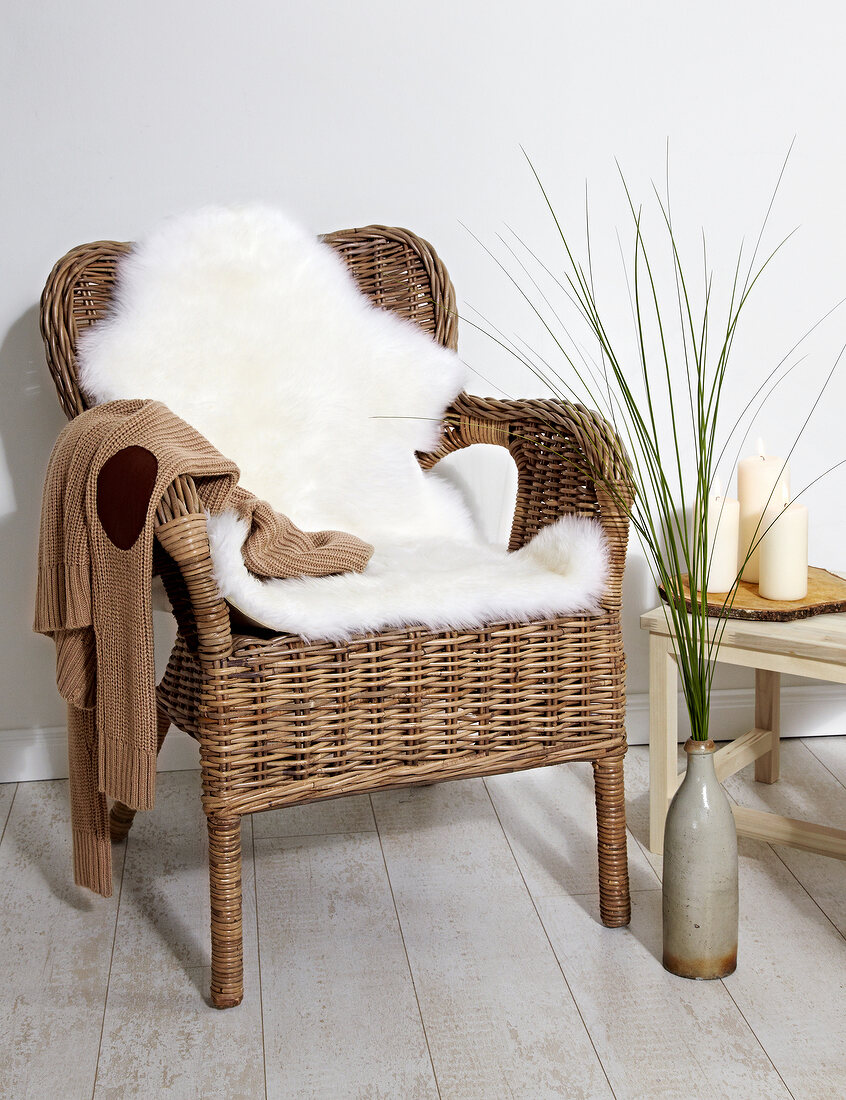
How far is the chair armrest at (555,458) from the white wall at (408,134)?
0.35 m

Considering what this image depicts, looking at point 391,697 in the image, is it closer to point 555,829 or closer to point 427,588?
point 427,588

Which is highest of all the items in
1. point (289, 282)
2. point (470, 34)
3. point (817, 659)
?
point (470, 34)

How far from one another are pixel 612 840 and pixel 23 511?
1.16 metres

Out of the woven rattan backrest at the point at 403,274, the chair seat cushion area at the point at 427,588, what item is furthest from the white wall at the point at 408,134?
the chair seat cushion area at the point at 427,588

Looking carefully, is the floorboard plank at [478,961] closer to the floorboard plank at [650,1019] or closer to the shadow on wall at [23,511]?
the floorboard plank at [650,1019]

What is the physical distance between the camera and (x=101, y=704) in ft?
3.95

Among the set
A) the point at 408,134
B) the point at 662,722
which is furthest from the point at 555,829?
the point at 408,134

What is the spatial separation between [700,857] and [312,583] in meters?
0.55

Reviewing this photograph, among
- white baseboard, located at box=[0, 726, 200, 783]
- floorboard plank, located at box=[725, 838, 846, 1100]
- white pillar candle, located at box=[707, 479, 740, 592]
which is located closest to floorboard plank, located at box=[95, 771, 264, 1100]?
white baseboard, located at box=[0, 726, 200, 783]

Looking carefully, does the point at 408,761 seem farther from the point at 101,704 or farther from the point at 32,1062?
the point at 32,1062

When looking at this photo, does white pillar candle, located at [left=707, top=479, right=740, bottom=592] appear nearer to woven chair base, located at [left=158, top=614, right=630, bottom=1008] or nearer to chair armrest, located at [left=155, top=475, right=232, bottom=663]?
woven chair base, located at [left=158, top=614, right=630, bottom=1008]

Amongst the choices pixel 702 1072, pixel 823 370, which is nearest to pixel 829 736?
pixel 823 370

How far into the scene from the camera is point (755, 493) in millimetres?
1584

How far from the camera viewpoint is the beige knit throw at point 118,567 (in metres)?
1.15
